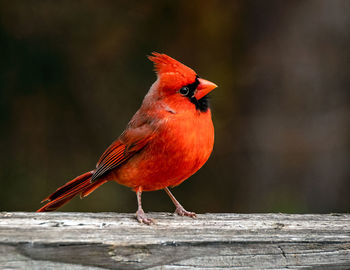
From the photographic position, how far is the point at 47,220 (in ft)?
7.28

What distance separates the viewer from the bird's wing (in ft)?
9.94

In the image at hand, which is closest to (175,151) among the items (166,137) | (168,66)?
(166,137)

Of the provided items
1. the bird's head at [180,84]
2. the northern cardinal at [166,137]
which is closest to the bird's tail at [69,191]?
the northern cardinal at [166,137]

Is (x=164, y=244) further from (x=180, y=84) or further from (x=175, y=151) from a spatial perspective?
(x=180, y=84)

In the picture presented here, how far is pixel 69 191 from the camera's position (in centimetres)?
320

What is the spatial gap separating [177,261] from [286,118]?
9.79ft

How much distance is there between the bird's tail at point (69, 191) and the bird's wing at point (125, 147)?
93 mm

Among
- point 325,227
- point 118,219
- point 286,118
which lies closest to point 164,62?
point 118,219

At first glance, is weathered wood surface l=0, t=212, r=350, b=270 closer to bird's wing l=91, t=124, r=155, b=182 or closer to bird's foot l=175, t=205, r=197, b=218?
bird's foot l=175, t=205, r=197, b=218

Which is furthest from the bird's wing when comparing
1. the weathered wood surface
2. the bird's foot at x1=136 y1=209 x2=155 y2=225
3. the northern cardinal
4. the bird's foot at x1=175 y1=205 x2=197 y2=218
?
the weathered wood surface

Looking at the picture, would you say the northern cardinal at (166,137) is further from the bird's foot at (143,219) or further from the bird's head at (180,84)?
the bird's foot at (143,219)

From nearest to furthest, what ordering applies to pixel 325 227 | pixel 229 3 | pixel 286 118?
1. pixel 325 227
2. pixel 286 118
3. pixel 229 3

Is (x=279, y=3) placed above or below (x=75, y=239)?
above

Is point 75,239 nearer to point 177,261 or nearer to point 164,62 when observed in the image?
point 177,261
